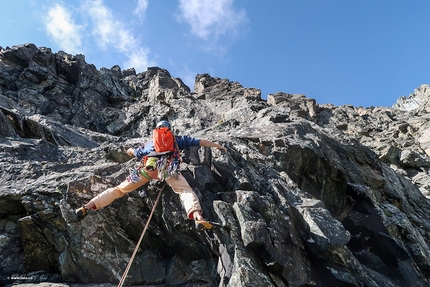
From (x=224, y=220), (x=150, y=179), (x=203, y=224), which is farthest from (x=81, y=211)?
(x=224, y=220)

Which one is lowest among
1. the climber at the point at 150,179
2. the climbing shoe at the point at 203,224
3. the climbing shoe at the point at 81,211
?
the climbing shoe at the point at 81,211

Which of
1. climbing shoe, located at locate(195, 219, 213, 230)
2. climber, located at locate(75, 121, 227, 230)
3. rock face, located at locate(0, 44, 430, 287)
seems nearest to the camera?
climbing shoe, located at locate(195, 219, 213, 230)

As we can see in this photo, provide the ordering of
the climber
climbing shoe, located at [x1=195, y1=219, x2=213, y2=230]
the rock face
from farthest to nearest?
the climber < the rock face < climbing shoe, located at [x1=195, y1=219, x2=213, y2=230]

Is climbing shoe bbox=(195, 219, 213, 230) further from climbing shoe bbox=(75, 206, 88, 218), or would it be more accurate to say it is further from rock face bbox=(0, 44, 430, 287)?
climbing shoe bbox=(75, 206, 88, 218)

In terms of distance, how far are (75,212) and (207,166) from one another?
3996mm

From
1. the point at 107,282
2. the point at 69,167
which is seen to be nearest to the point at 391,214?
the point at 107,282

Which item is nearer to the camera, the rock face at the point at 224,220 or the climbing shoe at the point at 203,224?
the climbing shoe at the point at 203,224

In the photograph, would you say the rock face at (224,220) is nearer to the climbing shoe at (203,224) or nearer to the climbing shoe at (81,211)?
the climbing shoe at (81,211)

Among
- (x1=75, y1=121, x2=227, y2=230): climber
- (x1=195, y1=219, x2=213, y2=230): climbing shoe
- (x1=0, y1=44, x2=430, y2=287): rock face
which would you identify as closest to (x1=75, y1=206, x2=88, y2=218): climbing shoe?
(x1=75, y1=121, x2=227, y2=230): climber

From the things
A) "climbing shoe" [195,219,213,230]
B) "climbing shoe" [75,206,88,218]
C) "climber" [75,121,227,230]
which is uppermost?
"climber" [75,121,227,230]

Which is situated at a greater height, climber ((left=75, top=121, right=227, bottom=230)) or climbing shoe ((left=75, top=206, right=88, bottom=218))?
climber ((left=75, top=121, right=227, bottom=230))

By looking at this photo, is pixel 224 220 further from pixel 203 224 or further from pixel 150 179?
pixel 150 179

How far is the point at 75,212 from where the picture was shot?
7.25 metres

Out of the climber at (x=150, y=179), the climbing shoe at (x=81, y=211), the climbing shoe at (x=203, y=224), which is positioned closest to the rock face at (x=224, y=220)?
the climbing shoe at (x=81, y=211)
